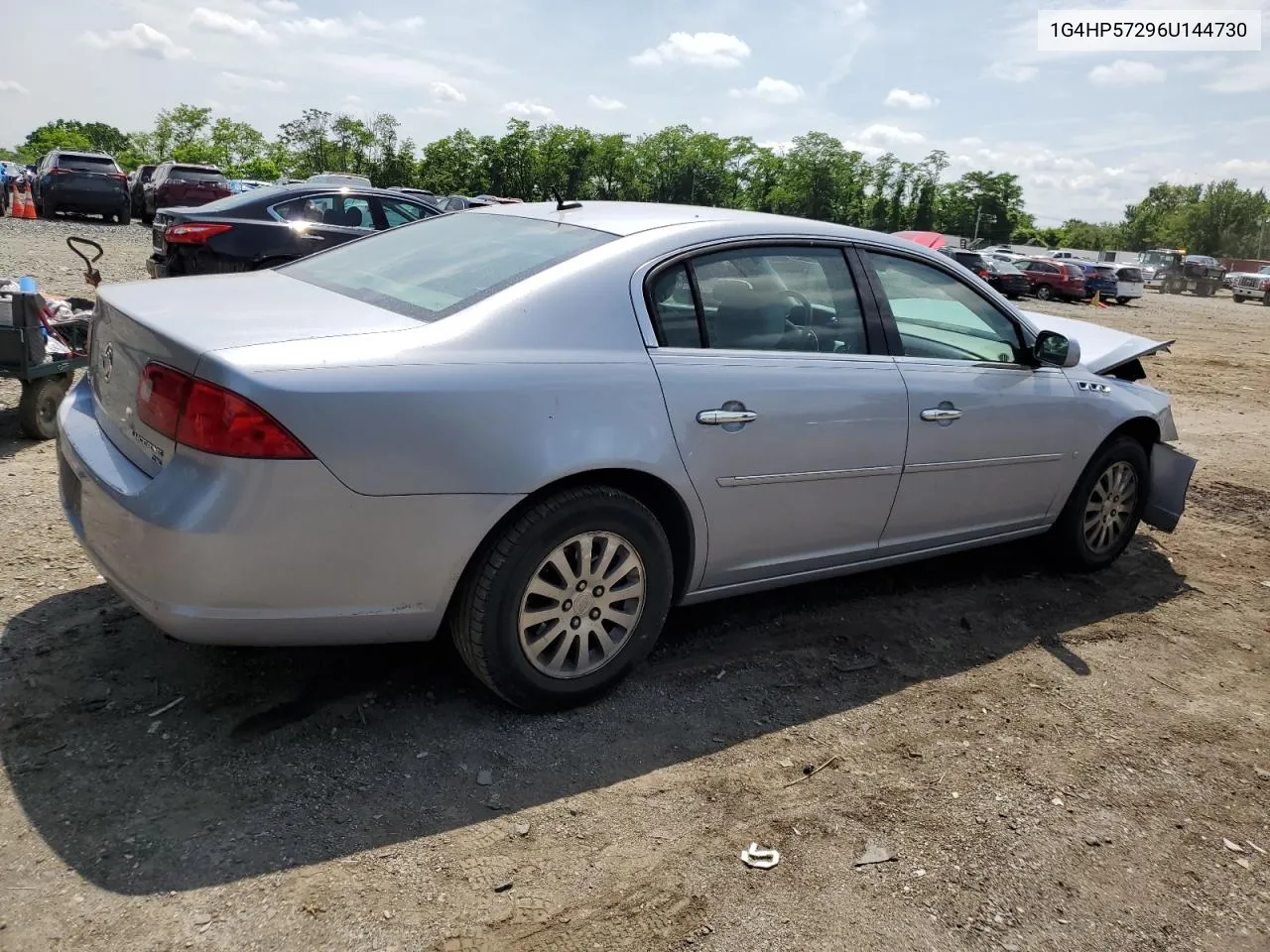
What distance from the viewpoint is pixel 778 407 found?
339 cm

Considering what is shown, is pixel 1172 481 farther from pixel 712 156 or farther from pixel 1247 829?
pixel 712 156

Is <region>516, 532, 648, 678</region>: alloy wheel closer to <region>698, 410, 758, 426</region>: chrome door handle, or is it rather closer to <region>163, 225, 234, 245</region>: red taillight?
<region>698, 410, 758, 426</region>: chrome door handle

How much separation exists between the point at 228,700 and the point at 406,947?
1204 mm

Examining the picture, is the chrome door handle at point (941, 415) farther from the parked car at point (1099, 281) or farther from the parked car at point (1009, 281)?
the parked car at point (1099, 281)

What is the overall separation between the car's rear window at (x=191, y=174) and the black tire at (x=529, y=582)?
24.5 meters

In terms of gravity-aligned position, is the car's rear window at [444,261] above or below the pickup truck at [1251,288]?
above

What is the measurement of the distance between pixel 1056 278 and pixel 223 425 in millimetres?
32110

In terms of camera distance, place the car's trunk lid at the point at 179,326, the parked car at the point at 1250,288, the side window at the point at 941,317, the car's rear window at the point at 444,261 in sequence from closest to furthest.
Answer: the car's trunk lid at the point at 179,326 → the car's rear window at the point at 444,261 → the side window at the point at 941,317 → the parked car at the point at 1250,288

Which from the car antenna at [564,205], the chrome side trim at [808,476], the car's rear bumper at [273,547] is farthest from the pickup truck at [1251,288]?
the car's rear bumper at [273,547]

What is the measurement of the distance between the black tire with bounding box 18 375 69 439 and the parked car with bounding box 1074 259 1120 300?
102ft

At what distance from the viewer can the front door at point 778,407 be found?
3.26m


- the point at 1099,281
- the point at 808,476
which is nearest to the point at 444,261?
the point at 808,476

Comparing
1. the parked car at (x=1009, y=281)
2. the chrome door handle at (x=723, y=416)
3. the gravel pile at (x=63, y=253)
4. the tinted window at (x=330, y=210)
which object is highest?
the tinted window at (x=330, y=210)

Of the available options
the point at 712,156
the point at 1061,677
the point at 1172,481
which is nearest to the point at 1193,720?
the point at 1061,677
